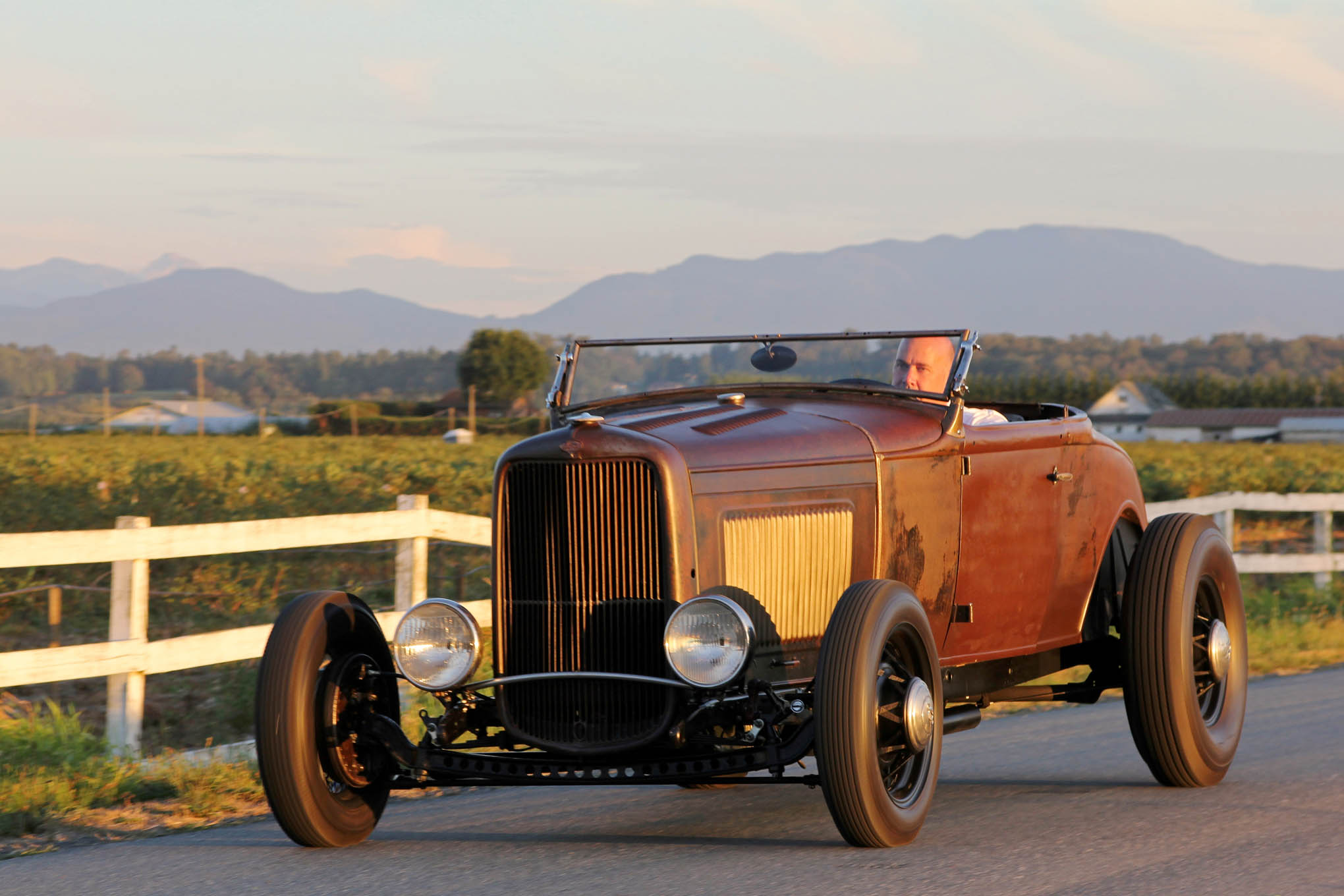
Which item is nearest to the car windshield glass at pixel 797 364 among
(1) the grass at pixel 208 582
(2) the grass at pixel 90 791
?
(2) the grass at pixel 90 791

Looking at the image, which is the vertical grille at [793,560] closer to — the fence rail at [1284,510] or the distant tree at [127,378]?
the fence rail at [1284,510]

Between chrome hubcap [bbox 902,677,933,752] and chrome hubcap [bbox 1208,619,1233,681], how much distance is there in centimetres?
206

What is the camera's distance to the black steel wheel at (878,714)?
187 inches

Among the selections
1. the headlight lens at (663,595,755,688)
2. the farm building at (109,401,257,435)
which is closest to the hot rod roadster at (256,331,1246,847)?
the headlight lens at (663,595,755,688)

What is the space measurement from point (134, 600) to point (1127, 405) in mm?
173793

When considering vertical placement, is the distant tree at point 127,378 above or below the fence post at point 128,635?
above

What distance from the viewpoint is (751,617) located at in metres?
5.36

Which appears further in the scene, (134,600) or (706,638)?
(134,600)

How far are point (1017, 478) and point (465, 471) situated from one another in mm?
22974

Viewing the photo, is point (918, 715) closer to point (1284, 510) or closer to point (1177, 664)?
point (1177, 664)

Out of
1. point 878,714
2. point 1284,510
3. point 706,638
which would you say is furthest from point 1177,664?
point 1284,510

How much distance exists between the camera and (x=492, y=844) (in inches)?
213

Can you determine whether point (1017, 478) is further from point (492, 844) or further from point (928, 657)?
point (492, 844)

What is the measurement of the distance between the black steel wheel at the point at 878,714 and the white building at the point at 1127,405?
15718cm
